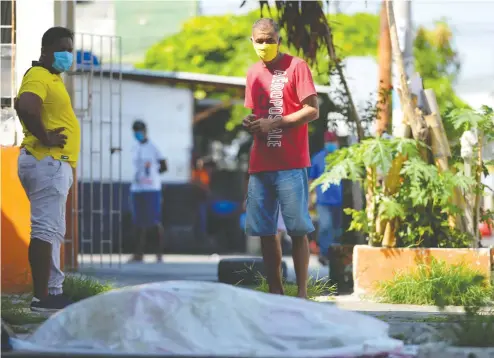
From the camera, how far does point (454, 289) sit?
8797 millimetres

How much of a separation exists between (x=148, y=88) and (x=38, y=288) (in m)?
17.4

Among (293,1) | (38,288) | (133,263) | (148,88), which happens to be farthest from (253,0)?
(148,88)

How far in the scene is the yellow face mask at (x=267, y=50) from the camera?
817 centimetres

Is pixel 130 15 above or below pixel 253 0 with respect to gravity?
above

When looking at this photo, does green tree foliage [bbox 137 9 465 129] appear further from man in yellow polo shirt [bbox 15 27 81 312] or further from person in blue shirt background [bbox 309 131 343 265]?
man in yellow polo shirt [bbox 15 27 81 312]

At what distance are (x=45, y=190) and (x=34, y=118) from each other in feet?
1.64

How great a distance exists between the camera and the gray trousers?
804 centimetres

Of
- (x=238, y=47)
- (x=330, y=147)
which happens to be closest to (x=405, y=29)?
(x=330, y=147)

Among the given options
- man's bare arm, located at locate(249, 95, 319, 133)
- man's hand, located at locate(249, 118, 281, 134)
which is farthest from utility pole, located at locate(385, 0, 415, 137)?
man's hand, located at locate(249, 118, 281, 134)

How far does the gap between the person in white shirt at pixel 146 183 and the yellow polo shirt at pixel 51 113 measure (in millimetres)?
7905

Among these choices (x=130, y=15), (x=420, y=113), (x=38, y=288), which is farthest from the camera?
(x=130, y=15)

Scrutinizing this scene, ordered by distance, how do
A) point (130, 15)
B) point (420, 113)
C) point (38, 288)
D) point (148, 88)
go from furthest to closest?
point (130, 15), point (148, 88), point (420, 113), point (38, 288)

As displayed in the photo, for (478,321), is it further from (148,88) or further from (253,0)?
(148,88)

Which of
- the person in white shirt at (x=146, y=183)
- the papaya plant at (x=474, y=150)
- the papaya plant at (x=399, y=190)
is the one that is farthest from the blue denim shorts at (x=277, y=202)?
the person in white shirt at (x=146, y=183)
